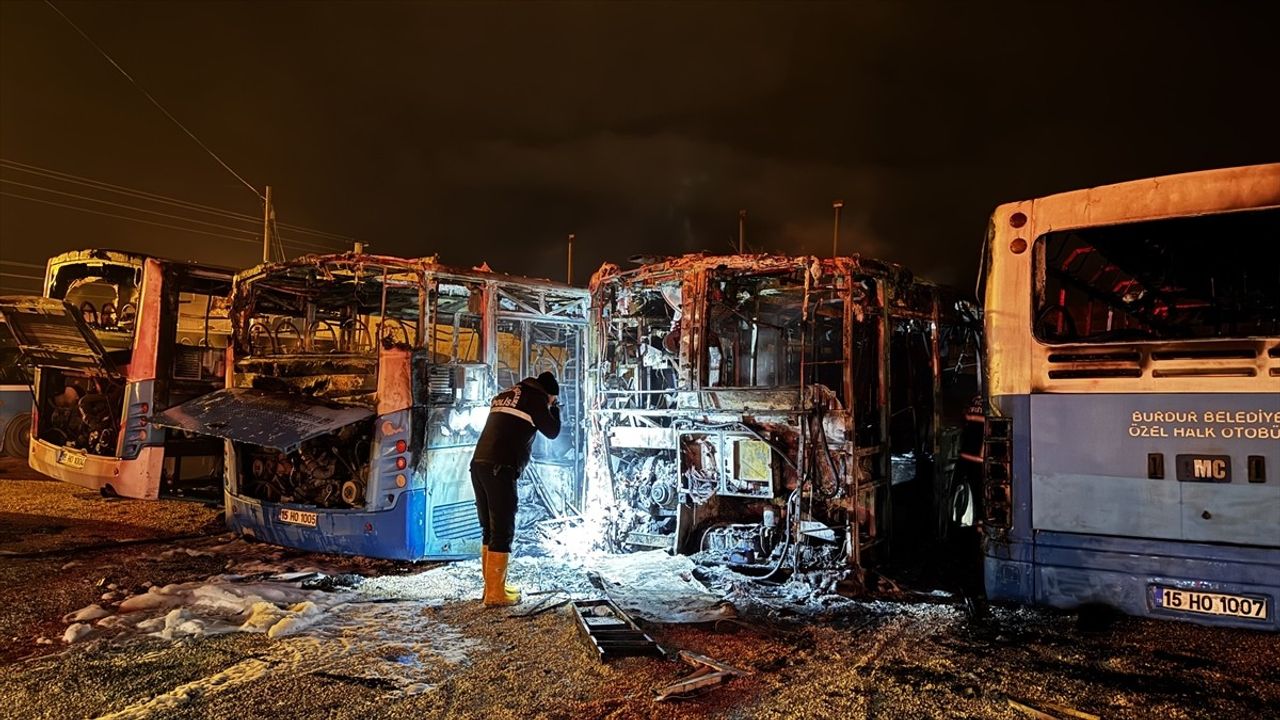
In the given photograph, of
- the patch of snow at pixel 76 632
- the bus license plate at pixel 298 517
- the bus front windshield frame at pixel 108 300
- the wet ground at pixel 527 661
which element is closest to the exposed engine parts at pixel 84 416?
the bus front windshield frame at pixel 108 300

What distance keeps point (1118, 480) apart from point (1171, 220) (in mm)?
1558

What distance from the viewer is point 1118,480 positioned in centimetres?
435

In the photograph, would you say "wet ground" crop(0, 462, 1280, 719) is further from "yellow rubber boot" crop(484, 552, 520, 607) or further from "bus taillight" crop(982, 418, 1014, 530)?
"bus taillight" crop(982, 418, 1014, 530)

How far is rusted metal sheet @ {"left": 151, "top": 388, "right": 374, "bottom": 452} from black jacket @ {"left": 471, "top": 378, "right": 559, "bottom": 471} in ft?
4.12

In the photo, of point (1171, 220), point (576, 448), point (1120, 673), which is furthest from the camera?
point (576, 448)

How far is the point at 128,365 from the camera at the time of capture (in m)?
9.34

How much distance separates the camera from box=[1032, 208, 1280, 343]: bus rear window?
14.8 ft

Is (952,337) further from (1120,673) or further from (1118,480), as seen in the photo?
(1120,673)

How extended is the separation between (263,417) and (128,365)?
172 inches

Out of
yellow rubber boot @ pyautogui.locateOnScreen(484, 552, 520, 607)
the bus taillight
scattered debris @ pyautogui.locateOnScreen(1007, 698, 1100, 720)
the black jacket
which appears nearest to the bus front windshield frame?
the black jacket

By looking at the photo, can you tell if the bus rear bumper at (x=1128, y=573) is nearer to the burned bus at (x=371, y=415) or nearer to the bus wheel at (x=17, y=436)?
the burned bus at (x=371, y=415)

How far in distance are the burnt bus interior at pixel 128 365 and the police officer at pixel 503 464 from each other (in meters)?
5.34

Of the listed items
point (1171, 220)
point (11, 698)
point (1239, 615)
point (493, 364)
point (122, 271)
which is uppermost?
point (122, 271)

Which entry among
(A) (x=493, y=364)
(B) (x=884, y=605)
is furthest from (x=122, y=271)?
(B) (x=884, y=605)
